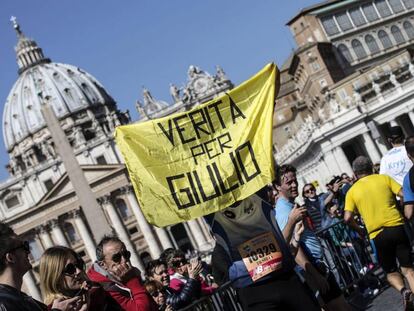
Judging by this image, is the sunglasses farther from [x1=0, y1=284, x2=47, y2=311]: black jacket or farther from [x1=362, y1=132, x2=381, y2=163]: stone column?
[x1=362, y1=132, x2=381, y2=163]: stone column

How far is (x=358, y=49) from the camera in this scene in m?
73.7

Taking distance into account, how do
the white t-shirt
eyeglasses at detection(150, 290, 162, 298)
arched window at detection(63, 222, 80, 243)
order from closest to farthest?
1. eyeglasses at detection(150, 290, 162, 298)
2. the white t-shirt
3. arched window at detection(63, 222, 80, 243)

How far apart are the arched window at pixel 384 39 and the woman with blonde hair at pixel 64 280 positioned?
7358 cm

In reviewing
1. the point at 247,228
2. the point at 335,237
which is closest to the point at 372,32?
the point at 335,237

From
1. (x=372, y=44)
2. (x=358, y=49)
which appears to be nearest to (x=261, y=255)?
(x=358, y=49)

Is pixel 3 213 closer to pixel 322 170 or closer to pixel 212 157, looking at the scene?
pixel 322 170

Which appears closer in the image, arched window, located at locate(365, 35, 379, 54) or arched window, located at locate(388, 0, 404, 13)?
arched window, located at locate(365, 35, 379, 54)

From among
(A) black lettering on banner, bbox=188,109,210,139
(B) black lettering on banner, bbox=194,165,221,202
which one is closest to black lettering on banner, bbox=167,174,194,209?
(B) black lettering on banner, bbox=194,165,221,202

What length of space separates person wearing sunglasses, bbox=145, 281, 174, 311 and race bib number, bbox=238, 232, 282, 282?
174 centimetres

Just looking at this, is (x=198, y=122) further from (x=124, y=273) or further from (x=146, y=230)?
(x=146, y=230)

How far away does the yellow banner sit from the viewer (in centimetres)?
638

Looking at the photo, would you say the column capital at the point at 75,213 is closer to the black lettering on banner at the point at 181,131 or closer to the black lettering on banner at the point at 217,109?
the black lettering on banner at the point at 181,131

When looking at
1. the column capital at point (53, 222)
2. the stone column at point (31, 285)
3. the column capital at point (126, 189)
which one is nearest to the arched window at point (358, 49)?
the column capital at point (126, 189)

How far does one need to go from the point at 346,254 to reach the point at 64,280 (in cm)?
673
